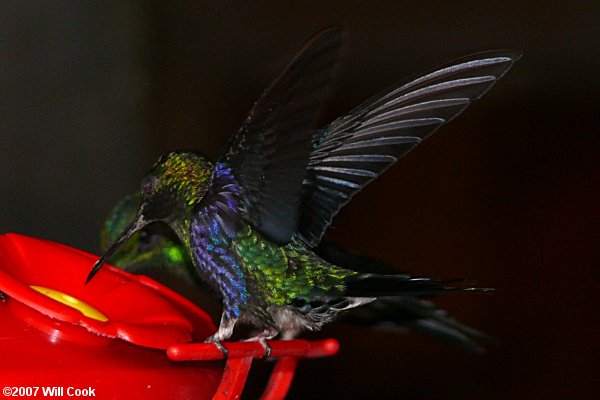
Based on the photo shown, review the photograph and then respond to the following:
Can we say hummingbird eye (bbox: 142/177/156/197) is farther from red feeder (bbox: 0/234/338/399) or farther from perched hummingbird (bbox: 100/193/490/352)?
perched hummingbird (bbox: 100/193/490/352)

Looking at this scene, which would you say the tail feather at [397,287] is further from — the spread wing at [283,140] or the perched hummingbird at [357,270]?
the perched hummingbird at [357,270]

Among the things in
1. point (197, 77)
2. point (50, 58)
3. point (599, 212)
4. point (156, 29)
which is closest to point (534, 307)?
point (599, 212)

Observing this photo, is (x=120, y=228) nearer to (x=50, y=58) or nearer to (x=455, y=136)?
(x=50, y=58)

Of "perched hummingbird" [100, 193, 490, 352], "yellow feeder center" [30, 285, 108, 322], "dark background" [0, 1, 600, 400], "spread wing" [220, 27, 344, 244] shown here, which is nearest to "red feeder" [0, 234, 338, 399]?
"yellow feeder center" [30, 285, 108, 322]

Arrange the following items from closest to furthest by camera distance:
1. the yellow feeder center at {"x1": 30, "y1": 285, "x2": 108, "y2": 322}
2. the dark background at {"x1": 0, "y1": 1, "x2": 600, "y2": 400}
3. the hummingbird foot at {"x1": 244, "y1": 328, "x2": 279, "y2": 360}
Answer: the hummingbird foot at {"x1": 244, "y1": 328, "x2": 279, "y2": 360} < the yellow feeder center at {"x1": 30, "y1": 285, "x2": 108, "y2": 322} < the dark background at {"x1": 0, "y1": 1, "x2": 600, "y2": 400}

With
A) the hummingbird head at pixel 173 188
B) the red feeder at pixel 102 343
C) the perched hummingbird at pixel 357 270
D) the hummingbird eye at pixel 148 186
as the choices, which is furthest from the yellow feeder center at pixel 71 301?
the perched hummingbird at pixel 357 270

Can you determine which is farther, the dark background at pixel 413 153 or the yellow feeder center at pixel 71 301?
the dark background at pixel 413 153
